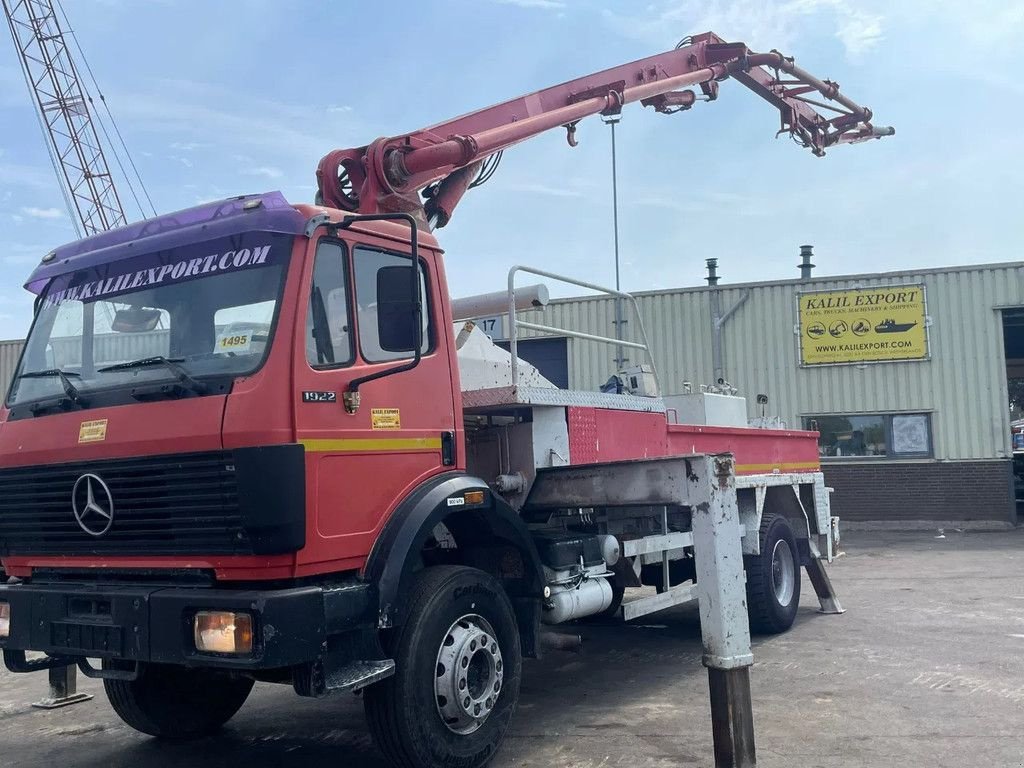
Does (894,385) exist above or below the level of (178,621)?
above

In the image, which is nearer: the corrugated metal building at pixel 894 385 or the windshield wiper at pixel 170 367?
the windshield wiper at pixel 170 367

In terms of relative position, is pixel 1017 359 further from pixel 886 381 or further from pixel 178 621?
pixel 178 621

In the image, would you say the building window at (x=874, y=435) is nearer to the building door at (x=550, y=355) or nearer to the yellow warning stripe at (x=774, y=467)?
the building door at (x=550, y=355)

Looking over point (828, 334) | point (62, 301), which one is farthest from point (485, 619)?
point (828, 334)

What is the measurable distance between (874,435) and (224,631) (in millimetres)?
17660

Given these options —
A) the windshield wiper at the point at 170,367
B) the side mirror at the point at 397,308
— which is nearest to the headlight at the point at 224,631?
the windshield wiper at the point at 170,367

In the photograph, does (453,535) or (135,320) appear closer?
(135,320)

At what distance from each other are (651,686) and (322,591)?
3.40 meters

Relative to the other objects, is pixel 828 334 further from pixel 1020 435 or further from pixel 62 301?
pixel 62 301

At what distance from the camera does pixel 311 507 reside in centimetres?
429

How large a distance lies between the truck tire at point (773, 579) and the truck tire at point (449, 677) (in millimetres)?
3687

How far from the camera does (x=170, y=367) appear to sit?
174 inches

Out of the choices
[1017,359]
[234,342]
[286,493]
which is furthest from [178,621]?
[1017,359]

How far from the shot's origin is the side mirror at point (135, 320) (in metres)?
4.79
